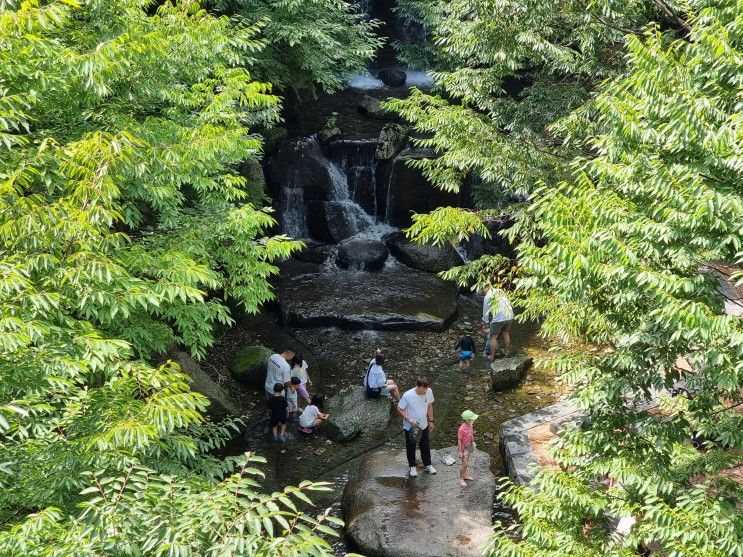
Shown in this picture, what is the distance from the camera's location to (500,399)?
1365cm

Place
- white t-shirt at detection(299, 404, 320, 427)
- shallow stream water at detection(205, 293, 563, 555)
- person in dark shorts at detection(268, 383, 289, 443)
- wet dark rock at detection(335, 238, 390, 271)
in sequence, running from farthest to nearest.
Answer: wet dark rock at detection(335, 238, 390, 271), white t-shirt at detection(299, 404, 320, 427), person in dark shorts at detection(268, 383, 289, 443), shallow stream water at detection(205, 293, 563, 555)

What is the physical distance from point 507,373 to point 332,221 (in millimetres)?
9710

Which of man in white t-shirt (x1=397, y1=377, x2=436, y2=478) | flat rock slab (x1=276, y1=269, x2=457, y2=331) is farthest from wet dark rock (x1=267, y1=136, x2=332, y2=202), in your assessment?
man in white t-shirt (x1=397, y1=377, x2=436, y2=478)

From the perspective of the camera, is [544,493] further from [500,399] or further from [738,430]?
[500,399]

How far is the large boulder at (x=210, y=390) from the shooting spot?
493 inches

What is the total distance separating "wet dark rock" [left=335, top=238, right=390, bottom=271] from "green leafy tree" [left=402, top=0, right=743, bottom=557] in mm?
13116

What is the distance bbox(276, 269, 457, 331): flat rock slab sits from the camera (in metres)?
17.1

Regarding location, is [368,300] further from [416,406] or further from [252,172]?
[416,406]

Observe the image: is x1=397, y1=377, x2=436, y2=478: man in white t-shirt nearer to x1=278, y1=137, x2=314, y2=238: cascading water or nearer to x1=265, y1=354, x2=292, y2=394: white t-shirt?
x1=265, y1=354, x2=292, y2=394: white t-shirt

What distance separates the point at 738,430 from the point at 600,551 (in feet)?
5.35

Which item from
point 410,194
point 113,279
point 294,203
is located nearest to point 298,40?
point 294,203

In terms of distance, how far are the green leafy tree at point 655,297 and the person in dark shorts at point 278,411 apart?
626 centimetres

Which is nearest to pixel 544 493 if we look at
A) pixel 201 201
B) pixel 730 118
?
pixel 730 118

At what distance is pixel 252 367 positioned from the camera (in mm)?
14531
